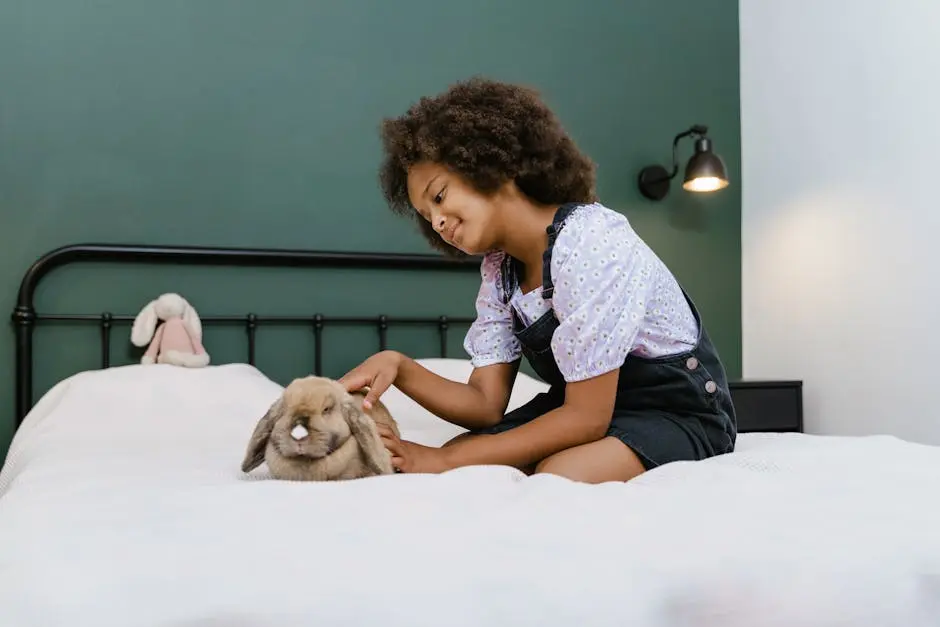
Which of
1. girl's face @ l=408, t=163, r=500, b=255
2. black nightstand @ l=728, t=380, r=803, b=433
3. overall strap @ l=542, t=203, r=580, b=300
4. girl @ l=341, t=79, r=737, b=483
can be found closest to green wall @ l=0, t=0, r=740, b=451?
black nightstand @ l=728, t=380, r=803, b=433

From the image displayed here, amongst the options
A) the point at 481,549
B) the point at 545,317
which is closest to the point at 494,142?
the point at 545,317

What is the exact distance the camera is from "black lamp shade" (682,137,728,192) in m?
2.48

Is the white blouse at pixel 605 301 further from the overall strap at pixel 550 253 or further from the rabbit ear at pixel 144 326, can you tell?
the rabbit ear at pixel 144 326

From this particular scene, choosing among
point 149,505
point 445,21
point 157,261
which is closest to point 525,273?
point 149,505

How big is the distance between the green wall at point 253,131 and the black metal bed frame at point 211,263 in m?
0.03

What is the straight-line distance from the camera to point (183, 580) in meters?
0.53

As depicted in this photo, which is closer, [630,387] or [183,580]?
[183,580]

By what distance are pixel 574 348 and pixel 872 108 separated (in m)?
1.91

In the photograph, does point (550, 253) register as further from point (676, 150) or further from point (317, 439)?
point (676, 150)

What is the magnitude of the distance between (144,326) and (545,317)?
1219 millimetres

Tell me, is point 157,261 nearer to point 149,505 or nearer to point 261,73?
point 261,73

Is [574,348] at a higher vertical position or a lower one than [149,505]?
higher

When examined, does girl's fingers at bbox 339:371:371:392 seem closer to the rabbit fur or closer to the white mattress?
the rabbit fur

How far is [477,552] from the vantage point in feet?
1.90
